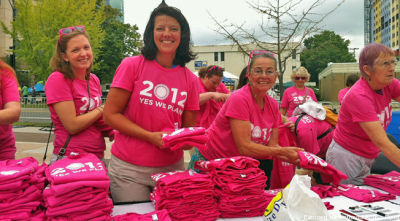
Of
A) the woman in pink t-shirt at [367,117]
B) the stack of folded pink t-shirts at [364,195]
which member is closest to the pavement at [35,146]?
the woman in pink t-shirt at [367,117]

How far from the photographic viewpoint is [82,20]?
1295 cm

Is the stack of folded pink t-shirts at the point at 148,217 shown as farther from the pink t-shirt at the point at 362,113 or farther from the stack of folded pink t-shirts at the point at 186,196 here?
the pink t-shirt at the point at 362,113

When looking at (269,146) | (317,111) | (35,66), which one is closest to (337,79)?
(35,66)

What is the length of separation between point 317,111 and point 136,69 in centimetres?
248

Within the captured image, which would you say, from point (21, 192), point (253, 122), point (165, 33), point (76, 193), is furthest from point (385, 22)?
point (21, 192)

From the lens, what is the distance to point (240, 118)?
2131 millimetres

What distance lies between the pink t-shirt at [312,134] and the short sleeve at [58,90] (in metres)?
2.37

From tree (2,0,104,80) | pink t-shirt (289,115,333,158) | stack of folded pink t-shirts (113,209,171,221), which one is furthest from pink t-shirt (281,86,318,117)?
tree (2,0,104,80)

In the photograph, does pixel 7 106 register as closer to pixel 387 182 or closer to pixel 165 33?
pixel 165 33

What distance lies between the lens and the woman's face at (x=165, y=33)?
6.07 feet

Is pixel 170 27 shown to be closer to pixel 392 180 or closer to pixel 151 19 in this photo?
pixel 151 19

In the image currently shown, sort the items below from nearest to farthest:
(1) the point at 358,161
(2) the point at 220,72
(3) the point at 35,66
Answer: (1) the point at 358,161 < (2) the point at 220,72 < (3) the point at 35,66

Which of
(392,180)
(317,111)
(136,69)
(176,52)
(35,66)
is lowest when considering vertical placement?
(392,180)

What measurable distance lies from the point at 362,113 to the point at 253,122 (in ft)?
2.67
